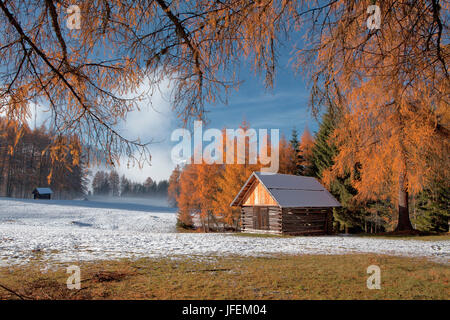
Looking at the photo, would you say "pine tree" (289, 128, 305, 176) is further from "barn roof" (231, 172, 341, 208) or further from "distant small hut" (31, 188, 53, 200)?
"distant small hut" (31, 188, 53, 200)

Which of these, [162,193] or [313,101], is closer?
[313,101]

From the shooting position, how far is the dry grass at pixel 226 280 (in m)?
5.05

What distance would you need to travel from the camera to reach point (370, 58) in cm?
436

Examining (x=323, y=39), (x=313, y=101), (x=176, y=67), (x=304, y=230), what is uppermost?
(x=323, y=39)

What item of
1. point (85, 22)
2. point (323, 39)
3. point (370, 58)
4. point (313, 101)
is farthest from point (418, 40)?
point (85, 22)

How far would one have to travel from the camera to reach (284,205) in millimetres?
20234

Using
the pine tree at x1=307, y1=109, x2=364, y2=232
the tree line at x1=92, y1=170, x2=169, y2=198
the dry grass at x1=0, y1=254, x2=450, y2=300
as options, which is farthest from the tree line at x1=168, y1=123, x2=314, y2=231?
the tree line at x1=92, y1=170, x2=169, y2=198

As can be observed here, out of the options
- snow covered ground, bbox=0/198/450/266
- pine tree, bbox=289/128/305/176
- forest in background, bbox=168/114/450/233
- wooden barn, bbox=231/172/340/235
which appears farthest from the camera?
pine tree, bbox=289/128/305/176

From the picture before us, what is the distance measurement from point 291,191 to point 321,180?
10306mm

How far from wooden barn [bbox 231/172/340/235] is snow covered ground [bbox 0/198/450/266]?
3.13 metres

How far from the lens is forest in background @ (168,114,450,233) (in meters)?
25.6

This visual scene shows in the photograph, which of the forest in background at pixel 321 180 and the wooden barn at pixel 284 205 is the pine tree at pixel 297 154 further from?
the wooden barn at pixel 284 205
